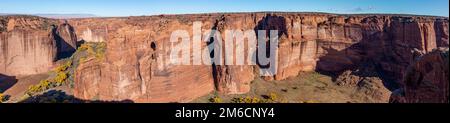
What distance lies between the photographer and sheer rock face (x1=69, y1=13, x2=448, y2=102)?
29750 millimetres

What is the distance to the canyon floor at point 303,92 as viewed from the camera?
39312 mm

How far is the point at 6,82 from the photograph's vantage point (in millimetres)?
50375

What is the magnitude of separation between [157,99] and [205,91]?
6.74 m

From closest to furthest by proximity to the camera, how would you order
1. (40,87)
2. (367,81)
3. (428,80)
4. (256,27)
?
(428,80)
(367,81)
(40,87)
(256,27)

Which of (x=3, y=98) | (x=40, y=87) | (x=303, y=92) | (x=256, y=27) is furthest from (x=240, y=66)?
(x=256, y=27)

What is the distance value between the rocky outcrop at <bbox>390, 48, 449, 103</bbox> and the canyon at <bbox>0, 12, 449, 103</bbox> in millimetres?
21928

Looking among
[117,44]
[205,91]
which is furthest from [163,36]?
[205,91]

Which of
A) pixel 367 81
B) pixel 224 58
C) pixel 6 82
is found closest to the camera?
pixel 224 58

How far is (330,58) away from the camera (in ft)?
162

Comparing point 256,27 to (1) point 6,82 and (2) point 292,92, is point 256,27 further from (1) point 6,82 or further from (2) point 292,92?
(1) point 6,82

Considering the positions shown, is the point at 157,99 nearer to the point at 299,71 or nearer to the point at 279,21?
the point at 299,71

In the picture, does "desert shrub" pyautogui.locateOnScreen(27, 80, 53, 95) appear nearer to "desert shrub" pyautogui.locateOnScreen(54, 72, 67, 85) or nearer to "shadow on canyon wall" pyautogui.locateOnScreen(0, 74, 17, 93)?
"desert shrub" pyautogui.locateOnScreen(54, 72, 67, 85)

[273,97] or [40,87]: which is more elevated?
[40,87]

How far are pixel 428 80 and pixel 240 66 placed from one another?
28666 mm
